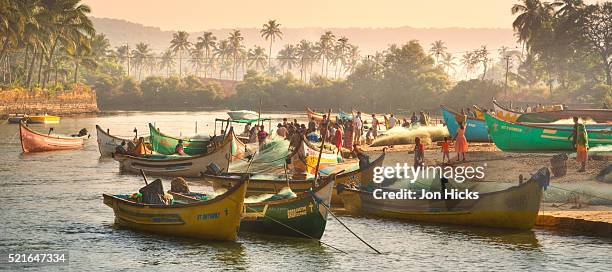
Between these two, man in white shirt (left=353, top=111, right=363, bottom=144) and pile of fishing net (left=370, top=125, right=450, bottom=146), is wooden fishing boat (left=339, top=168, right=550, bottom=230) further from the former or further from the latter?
man in white shirt (left=353, top=111, right=363, bottom=144)

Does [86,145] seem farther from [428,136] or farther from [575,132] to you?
[575,132]

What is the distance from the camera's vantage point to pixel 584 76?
12175cm

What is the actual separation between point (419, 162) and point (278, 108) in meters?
121

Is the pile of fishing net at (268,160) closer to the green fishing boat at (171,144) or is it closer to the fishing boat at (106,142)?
the green fishing boat at (171,144)

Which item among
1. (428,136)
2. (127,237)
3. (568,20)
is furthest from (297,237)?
(568,20)

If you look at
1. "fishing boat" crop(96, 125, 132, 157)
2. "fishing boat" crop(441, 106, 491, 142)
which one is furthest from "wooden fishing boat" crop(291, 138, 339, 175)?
"fishing boat" crop(96, 125, 132, 157)

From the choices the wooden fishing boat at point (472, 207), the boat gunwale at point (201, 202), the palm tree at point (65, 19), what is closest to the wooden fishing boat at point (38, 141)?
the boat gunwale at point (201, 202)

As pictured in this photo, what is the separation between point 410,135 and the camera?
1970 inches

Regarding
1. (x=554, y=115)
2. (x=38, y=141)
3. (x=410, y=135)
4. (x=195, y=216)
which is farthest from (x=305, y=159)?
(x=38, y=141)

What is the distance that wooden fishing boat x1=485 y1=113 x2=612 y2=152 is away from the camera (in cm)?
4062

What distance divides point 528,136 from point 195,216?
2077 cm

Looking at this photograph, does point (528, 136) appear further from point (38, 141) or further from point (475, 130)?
point (38, 141)

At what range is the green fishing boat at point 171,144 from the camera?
1879 inches

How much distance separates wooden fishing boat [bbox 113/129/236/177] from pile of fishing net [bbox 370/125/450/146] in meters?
12.1
